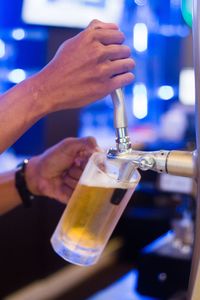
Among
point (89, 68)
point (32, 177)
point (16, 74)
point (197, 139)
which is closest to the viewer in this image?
point (197, 139)

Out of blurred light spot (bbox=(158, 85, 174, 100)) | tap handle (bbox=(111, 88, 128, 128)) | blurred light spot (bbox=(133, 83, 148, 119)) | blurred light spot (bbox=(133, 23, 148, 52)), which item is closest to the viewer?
tap handle (bbox=(111, 88, 128, 128))

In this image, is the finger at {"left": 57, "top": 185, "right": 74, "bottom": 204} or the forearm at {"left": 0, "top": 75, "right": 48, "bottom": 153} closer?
the forearm at {"left": 0, "top": 75, "right": 48, "bottom": 153}

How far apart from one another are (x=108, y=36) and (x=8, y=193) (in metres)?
0.52

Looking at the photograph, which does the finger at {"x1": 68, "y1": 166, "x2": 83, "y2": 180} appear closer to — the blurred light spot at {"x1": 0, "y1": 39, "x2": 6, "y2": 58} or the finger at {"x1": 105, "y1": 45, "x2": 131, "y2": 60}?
the finger at {"x1": 105, "y1": 45, "x2": 131, "y2": 60}

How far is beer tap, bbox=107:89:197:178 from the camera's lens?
18.1 inches

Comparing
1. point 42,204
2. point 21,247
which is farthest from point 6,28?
A: point 21,247

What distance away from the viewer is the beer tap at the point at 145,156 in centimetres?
46

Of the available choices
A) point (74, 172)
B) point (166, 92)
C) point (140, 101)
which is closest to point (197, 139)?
point (74, 172)

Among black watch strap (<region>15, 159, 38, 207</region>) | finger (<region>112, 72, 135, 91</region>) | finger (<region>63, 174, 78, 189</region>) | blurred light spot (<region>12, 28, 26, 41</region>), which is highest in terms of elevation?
finger (<region>112, 72, 135, 91</region>)

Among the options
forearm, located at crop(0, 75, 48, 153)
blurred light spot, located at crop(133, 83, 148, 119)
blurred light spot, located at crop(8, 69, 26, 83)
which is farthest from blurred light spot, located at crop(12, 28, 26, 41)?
forearm, located at crop(0, 75, 48, 153)

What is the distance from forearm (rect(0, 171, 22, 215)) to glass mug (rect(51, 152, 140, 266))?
375mm

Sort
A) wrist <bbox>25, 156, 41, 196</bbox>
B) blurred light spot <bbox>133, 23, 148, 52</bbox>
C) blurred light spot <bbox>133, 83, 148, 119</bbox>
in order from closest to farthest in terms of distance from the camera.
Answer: wrist <bbox>25, 156, 41, 196</bbox>, blurred light spot <bbox>133, 23, 148, 52</bbox>, blurred light spot <bbox>133, 83, 148, 119</bbox>

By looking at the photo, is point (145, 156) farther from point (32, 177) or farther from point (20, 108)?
point (32, 177)

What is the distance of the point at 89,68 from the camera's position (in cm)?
54
